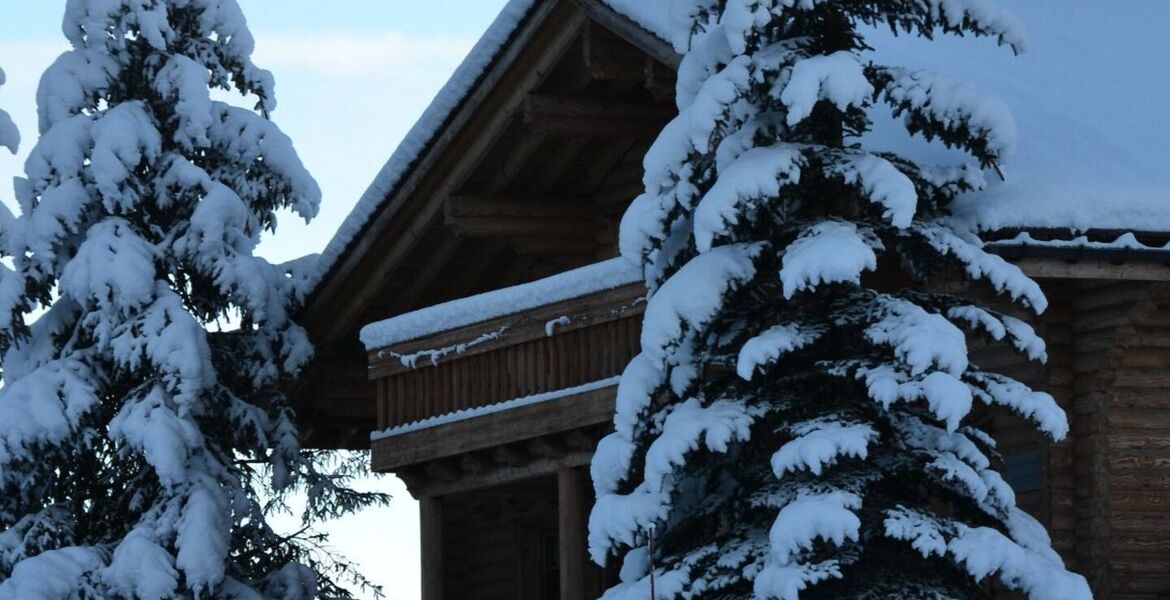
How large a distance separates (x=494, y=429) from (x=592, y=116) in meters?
3.20

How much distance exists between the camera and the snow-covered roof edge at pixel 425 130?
72.1 ft

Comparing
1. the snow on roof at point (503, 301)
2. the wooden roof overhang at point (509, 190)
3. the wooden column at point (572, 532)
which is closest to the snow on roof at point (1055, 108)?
the wooden roof overhang at point (509, 190)

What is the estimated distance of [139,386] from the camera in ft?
74.7

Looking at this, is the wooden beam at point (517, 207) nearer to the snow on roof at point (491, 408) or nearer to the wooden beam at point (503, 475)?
the snow on roof at point (491, 408)

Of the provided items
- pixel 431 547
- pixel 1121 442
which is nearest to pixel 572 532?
pixel 431 547

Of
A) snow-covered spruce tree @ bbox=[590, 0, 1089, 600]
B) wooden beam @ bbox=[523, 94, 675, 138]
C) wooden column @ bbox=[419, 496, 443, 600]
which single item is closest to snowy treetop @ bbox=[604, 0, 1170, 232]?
snow-covered spruce tree @ bbox=[590, 0, 1089, 600]

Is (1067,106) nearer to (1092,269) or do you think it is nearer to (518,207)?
(1092,269)

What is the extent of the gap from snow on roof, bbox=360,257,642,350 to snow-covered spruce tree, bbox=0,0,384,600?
1726mm

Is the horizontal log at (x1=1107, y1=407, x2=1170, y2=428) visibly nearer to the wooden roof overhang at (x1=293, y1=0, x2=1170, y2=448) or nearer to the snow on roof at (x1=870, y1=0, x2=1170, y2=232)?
the snow on roof at (x1=870, y1=0, x2=1170, y2=232)

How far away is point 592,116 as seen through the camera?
22719mm

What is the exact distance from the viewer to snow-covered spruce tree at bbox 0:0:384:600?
22250 mm

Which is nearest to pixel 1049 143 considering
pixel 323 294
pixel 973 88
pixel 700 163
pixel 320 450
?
pixel 973 88

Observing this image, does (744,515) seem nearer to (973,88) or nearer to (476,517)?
(973,88)

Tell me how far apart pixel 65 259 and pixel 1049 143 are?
9445mm
